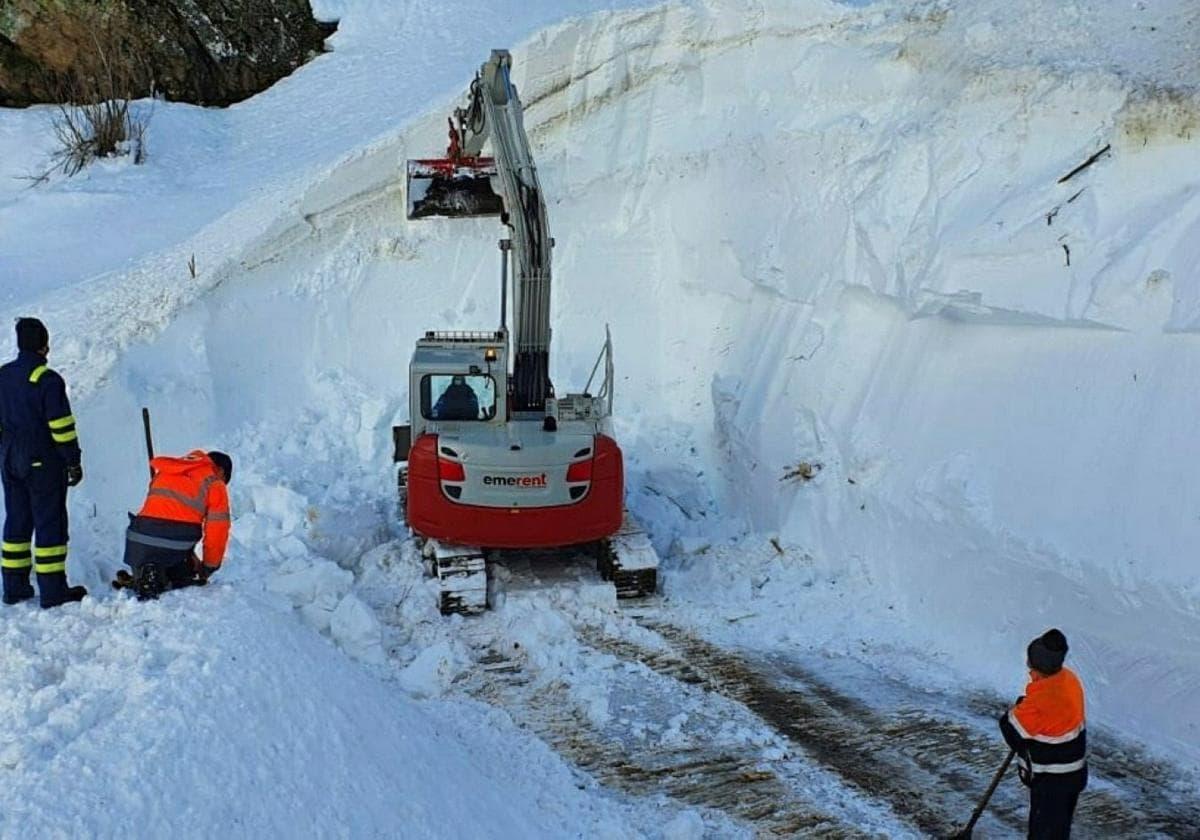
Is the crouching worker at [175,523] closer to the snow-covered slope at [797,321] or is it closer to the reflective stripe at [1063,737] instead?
the snow-covered slope at [797,321]

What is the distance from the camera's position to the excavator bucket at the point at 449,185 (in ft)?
32.3

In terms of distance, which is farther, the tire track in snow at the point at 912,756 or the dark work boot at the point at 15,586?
the dark work boot at the point at 15,586

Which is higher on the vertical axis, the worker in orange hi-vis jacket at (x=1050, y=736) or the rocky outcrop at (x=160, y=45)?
the rocky outcrop at (x=160, y=45)

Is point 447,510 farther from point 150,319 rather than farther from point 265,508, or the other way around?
point 150,319

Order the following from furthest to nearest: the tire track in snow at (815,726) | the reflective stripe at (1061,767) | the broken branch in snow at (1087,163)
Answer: the broken branch in snow at (1087,163), the tire track in snow at (815,726), the reflective stripe at (1061,767)

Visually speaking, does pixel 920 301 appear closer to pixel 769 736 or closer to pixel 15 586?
pixel 769 736

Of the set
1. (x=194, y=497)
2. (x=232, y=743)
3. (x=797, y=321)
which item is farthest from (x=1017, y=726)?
(x=797, y=321)

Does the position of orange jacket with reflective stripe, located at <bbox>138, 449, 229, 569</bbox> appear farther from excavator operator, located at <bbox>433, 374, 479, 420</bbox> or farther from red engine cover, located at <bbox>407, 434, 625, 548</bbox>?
excavator operator, located at <bbox>433, 374, 479, 420</bbox>

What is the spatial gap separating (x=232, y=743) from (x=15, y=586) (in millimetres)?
2596

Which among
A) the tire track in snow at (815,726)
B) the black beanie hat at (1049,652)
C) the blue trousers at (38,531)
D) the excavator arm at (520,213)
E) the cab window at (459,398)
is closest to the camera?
the black beanie hat at (1049,652)

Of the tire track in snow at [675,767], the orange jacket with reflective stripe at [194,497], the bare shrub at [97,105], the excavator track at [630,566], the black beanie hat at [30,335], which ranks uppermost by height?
the bare shrub at [97,105]

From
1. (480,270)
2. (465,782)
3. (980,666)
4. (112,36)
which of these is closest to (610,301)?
(480,270)

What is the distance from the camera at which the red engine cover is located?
784 cm

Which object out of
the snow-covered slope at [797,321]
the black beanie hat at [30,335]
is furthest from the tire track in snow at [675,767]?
the black beanie hat at [30,335]
